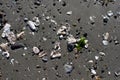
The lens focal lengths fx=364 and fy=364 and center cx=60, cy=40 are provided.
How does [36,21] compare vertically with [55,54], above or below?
above

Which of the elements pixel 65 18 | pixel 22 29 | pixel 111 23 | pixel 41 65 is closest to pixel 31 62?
pixel 41 65

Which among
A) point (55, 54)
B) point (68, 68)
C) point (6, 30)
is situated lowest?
point (68, 68)

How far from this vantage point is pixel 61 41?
6754mm

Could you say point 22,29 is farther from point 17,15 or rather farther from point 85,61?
point 85,61

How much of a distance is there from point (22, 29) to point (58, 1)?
0.92 meters

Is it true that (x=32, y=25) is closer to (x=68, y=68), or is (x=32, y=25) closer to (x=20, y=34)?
(x=20, y=34)

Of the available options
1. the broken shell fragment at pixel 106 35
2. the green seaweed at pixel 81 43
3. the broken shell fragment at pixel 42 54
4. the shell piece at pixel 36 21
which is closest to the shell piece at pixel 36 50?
the broken shell fragment at pixel 42 54

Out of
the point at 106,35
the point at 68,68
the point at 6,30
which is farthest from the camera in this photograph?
the point at 106,35

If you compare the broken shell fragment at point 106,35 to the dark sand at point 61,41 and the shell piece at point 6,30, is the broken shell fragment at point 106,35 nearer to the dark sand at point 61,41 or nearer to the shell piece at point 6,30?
the dark sand at point 61,41

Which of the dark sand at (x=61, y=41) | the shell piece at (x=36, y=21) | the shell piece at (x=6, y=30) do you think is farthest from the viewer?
the shell piece at (x=36, y=21)

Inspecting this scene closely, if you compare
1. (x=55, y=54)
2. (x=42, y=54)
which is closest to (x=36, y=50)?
(x=42, y=54)

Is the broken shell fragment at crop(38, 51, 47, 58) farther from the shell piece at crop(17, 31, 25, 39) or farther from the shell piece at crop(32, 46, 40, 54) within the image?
the shell piece at crop(17, 31, 25, 39)

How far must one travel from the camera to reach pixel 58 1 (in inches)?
280

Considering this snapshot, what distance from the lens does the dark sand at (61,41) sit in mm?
6488
